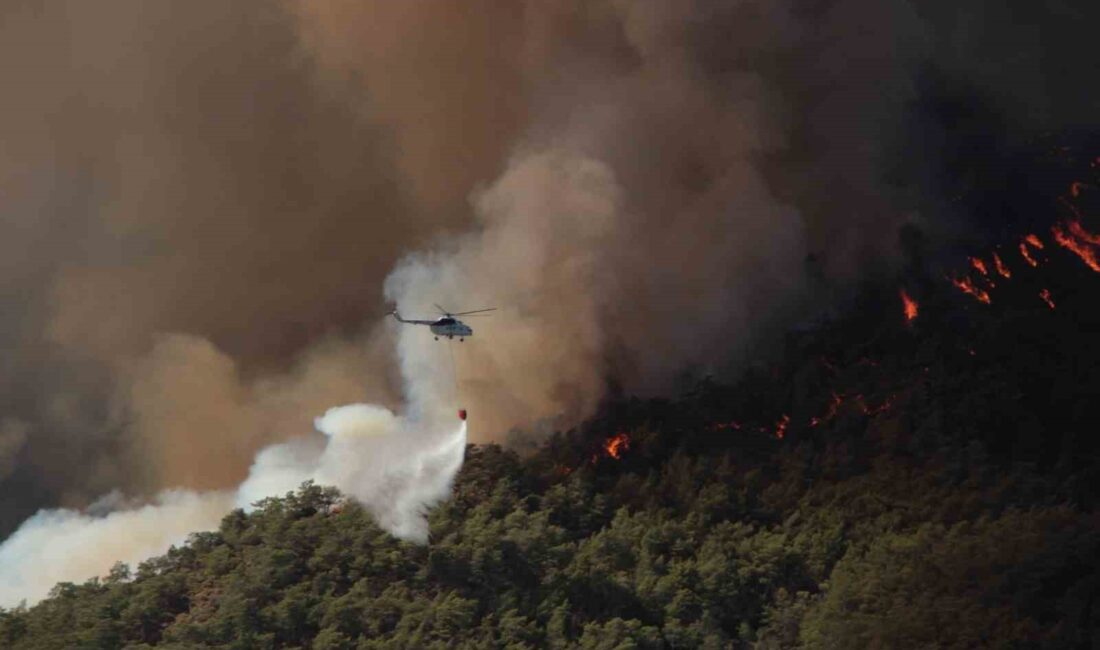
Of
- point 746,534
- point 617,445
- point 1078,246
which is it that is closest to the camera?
point 746,534

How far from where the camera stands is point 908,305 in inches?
1827

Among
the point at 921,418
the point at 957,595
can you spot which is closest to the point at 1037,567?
the point at 957,595

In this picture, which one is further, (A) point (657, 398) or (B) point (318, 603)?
(A) point (657, 398)

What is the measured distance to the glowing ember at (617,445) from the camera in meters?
42.7

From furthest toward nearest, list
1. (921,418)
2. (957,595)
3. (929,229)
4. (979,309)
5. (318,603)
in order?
(929,229)
(979,309)
(921,418)
(318,603)
(957,595)

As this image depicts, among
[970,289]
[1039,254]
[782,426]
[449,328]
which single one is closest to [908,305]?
[970,289]

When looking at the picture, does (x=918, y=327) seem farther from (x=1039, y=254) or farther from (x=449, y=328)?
(x=449, y=328)

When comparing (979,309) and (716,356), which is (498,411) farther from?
(979,309)

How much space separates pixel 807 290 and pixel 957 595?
15.1 m

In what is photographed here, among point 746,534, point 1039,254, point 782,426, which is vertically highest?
point 1039,254

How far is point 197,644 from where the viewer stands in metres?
35.3

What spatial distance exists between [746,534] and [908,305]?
11050 millimetres

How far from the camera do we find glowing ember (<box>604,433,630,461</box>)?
140 ft

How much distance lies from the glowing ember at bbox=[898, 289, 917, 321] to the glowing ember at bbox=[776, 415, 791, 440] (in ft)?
16.1
